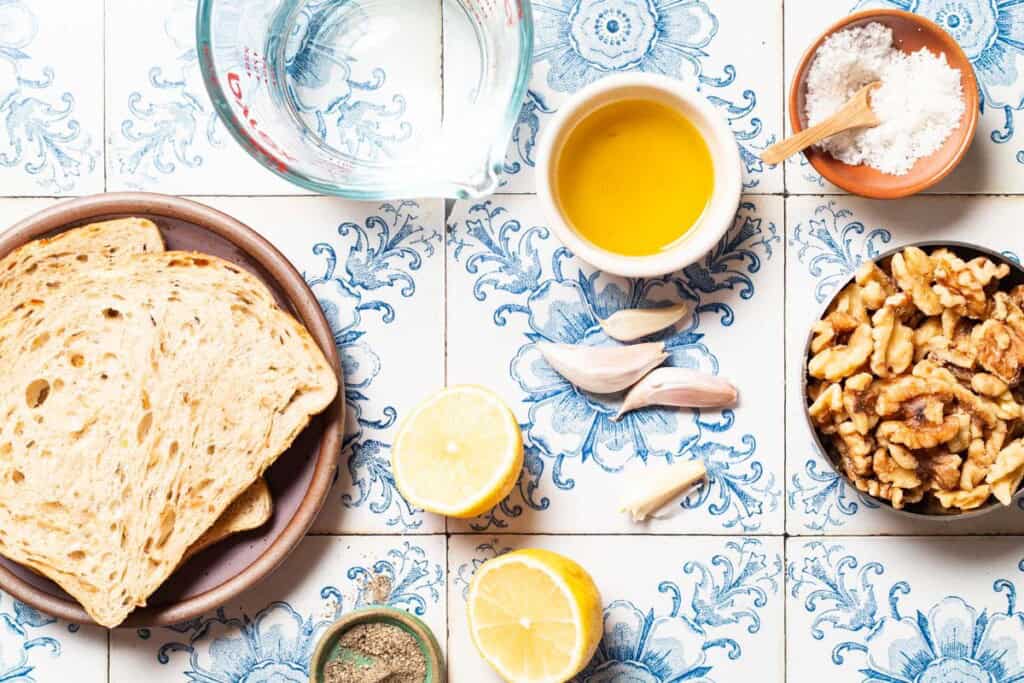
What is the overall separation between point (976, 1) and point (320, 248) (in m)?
0.76

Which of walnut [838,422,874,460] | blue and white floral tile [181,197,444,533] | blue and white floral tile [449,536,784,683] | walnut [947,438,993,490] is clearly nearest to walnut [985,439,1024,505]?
walnut [947,438,993,490]

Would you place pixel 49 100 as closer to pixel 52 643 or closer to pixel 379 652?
pixel 52 643

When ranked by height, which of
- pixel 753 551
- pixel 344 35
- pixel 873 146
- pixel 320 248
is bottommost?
pixel 753 551

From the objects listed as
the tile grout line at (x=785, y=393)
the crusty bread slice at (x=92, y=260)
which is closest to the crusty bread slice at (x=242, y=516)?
the crusty bread slice at (x=92, y=260)

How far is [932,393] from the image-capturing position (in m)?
0.93

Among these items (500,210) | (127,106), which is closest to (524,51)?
(500,210)

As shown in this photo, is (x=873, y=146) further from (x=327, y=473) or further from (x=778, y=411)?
(x=327, y=473)

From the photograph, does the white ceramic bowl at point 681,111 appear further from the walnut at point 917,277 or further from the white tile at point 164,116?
the white tile at point 164,116

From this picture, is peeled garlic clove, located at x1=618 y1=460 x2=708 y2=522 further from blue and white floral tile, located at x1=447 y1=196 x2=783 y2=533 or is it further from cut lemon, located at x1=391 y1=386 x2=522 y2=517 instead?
cut lemon, located at x1=391 y1=386 x2=522 y2=517

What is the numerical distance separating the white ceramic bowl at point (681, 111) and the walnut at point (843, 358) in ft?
0.51

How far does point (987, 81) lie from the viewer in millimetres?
1058

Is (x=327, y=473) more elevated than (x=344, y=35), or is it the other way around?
(x=344, y=35)

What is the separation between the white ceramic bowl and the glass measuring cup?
0.21 ft

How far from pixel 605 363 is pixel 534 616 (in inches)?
10.6
